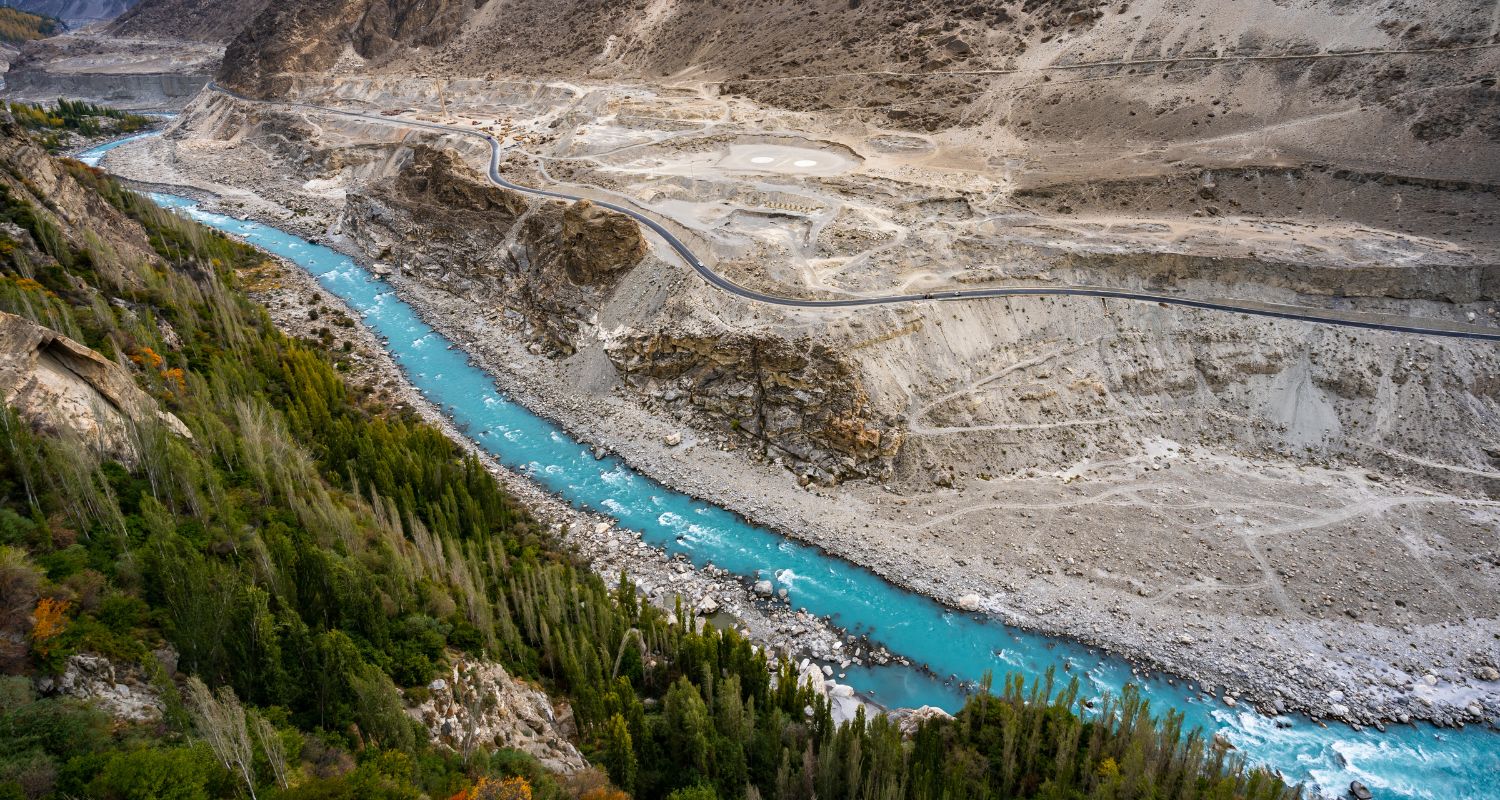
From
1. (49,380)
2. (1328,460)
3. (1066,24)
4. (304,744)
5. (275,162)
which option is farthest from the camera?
(275,162)

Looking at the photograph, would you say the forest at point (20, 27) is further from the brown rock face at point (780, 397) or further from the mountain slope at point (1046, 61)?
the brown rock face at point (780, 397)

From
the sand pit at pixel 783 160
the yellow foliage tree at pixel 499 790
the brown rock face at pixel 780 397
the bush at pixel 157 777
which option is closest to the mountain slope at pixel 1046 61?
the sand pit at pixel 783 160

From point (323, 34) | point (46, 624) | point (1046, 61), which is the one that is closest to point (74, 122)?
point (323, 34)

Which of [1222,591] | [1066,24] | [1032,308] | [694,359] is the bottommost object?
[1222,591]

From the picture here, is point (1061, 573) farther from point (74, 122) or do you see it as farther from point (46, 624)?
point (74, 122)

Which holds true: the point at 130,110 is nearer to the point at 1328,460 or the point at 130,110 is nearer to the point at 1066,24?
the point at 1066,24

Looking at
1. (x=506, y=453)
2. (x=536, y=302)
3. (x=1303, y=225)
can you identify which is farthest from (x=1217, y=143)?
(x=506, y=453)
